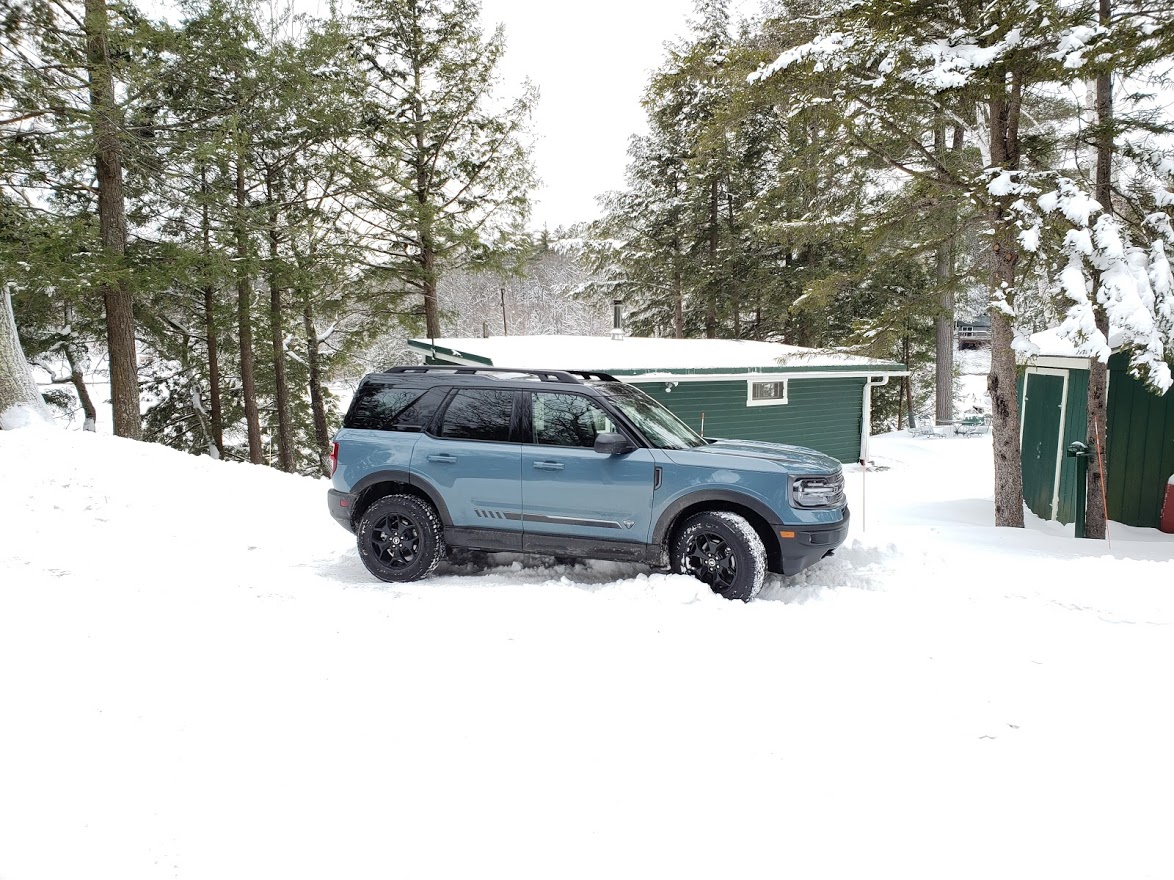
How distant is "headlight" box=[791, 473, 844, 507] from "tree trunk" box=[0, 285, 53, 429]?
1076 cm

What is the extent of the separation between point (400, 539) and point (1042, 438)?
405 inches

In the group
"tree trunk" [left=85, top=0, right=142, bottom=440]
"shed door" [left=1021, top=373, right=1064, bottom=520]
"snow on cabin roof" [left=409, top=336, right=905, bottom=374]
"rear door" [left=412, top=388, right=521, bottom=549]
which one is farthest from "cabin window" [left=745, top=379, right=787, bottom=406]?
"tree trunk" [left=85, top=0, right=142, bottom=440]

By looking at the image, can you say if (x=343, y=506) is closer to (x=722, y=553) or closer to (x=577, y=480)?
(x=577, y=480)

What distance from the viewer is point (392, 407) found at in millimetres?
6438

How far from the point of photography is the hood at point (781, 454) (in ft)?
18.5

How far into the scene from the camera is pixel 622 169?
25.8m

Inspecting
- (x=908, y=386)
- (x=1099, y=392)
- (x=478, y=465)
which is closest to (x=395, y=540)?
(x=478, y=465)

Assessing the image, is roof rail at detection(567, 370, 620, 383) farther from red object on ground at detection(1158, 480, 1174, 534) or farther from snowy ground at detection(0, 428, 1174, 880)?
red object on ground at detection(1158, 480, 1174, 534)

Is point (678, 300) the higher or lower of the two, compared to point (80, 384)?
higher

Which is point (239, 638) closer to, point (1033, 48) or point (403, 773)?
point (403, 773)

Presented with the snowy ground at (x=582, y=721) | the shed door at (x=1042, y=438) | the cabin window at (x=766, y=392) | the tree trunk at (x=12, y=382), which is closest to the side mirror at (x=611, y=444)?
the snowy ground at (x=582, y=721)

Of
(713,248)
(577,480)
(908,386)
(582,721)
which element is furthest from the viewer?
(908,386)

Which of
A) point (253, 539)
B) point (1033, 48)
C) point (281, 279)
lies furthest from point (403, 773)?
point (281, 279)

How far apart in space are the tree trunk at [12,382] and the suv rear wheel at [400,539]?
7.34 m
